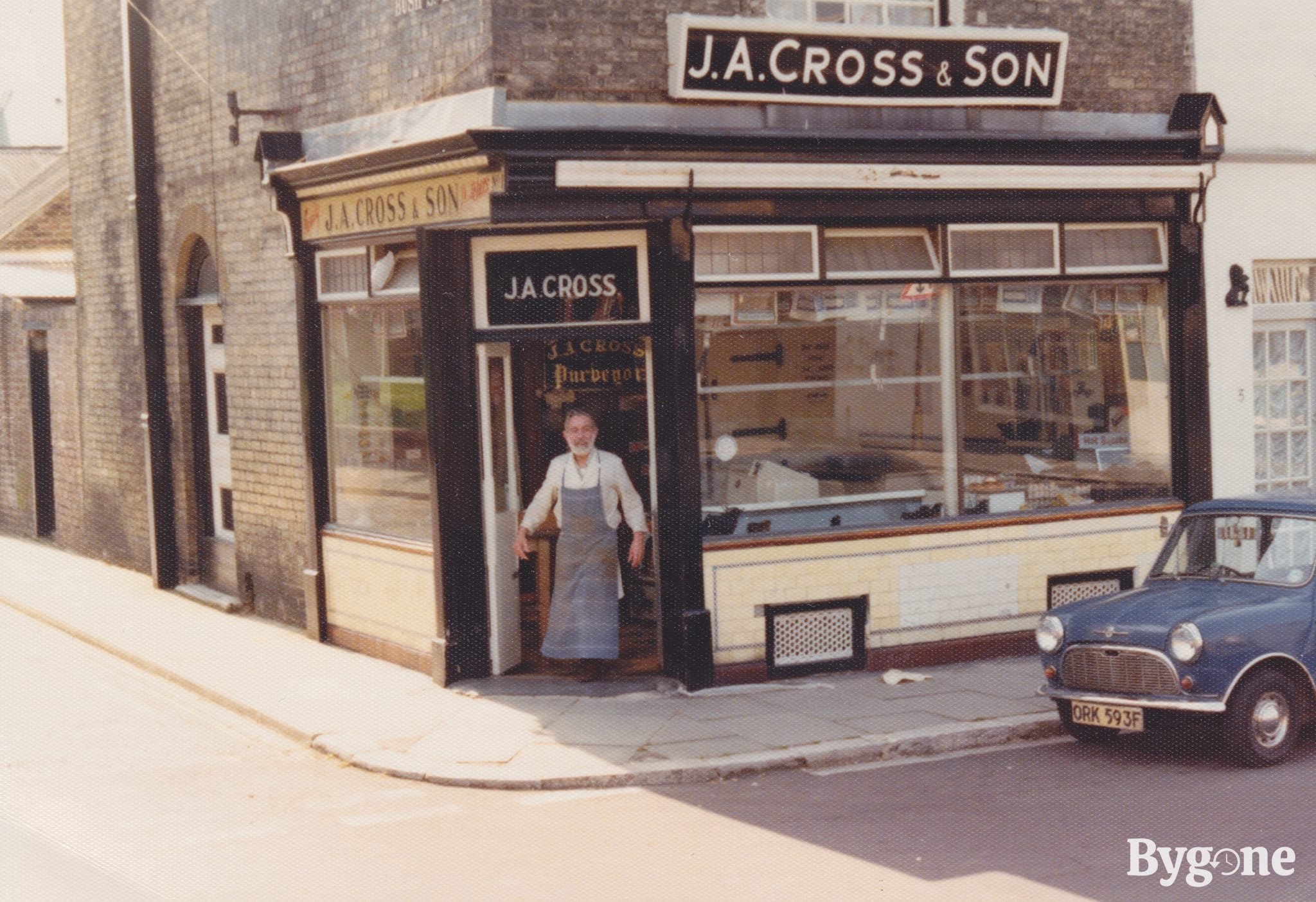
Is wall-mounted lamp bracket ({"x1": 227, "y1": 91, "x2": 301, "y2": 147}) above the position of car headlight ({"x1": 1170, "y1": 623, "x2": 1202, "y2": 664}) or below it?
above

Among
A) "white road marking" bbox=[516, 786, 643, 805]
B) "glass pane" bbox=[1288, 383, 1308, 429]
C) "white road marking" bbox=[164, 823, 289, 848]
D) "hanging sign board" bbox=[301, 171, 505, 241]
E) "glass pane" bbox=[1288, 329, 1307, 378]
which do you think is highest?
"hanging sign board" bbox=[301, 171, 505, 241]

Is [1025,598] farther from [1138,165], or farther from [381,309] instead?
[381,309]

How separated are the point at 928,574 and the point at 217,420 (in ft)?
25.1

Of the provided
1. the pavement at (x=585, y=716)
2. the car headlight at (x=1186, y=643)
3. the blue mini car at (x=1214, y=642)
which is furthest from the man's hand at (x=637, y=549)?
the car headlight at (x=1186, y=643)

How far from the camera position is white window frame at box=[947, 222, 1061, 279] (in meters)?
11.9

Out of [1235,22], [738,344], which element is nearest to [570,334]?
[738,344]

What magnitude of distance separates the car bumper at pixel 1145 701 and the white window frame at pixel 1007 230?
148 inches

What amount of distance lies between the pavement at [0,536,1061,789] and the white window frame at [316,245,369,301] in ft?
9.34

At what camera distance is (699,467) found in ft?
36.0

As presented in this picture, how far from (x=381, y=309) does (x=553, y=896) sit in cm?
635

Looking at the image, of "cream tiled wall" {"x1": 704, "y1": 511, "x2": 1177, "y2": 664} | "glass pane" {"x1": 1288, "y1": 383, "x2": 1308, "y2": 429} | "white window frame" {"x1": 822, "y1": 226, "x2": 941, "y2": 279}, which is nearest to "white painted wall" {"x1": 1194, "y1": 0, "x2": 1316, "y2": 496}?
"glass pane" {"x1": 1288, "y1": 383, "x2": 1308, "y2": 429}

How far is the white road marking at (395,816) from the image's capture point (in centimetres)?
817

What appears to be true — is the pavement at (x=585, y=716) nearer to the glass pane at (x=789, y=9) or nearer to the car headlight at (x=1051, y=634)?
the car headlight at (x=1051, y=634)

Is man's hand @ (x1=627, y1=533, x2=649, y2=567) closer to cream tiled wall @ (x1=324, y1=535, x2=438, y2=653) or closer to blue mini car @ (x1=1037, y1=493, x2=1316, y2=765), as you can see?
cream tiled wall @ (x1=324, y1=535, x2=438, y2=653)
